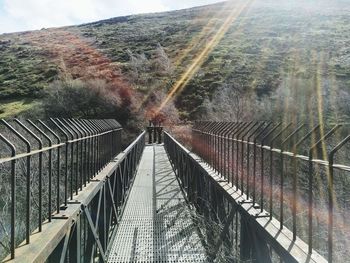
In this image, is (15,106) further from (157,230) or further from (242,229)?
(242,229)

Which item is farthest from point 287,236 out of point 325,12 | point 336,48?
point 325,12

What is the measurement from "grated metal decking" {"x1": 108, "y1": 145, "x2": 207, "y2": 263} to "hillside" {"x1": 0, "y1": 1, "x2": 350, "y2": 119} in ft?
109

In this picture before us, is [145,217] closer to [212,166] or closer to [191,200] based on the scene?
[191,200]

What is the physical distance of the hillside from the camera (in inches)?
2053

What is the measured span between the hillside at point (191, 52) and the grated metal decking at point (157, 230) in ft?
109

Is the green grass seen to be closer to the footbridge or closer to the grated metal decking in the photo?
the footbridge

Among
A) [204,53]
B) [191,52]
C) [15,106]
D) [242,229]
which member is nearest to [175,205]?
[242,229]

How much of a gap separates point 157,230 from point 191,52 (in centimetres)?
6674

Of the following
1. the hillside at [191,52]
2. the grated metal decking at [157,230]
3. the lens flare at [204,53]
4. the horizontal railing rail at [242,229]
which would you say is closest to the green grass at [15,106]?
the hillside at [191,52]

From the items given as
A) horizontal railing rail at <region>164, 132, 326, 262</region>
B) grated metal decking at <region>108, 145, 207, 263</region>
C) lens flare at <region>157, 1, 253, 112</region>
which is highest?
lens flare at <region>157, 1, 253, 112</region>

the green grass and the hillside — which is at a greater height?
the hillside

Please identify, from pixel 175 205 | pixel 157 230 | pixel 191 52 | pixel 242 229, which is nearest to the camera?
pixel 242 229

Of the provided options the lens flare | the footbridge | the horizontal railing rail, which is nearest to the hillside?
the lens flare

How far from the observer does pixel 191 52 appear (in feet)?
237
